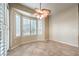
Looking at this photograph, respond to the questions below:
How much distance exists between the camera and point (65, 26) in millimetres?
2018

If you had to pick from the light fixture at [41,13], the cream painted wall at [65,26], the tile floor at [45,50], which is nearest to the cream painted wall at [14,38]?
the tile floor at [45,50]

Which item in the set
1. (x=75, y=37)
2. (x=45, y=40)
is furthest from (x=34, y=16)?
(x=75, y=37)

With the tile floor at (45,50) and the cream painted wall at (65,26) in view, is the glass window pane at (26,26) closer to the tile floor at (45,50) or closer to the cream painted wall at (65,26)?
the tile floor at (45,50)

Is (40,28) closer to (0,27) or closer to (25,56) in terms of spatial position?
(25,56)

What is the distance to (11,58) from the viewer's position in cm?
180

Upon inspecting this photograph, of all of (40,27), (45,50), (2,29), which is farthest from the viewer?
(40,27)

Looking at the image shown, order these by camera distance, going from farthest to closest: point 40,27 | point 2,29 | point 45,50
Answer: point 40,27, point 45,50, point 2,29

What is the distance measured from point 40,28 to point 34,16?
0.31 metres

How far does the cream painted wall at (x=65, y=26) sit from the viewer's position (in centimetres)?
191

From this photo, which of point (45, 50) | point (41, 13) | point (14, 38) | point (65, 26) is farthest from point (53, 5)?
point (14, 38)

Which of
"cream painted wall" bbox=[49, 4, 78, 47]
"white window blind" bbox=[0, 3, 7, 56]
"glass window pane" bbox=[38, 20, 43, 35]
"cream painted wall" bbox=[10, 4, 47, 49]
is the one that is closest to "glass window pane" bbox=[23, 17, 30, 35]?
"cream painted wall" bbox=[10, 4, 47, 49]

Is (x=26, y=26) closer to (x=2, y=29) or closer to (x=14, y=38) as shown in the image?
(x=14, y=38)

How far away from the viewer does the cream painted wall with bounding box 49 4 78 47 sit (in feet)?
6.26

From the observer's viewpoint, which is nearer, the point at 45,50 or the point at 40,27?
the point at 45,50
